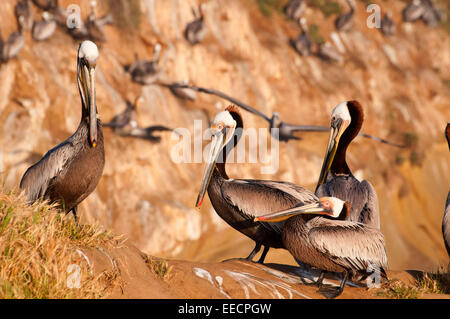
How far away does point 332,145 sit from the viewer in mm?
7547

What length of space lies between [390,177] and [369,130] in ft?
6.49

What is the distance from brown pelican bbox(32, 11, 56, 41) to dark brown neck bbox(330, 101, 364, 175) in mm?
11393

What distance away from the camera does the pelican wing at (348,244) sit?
532cm

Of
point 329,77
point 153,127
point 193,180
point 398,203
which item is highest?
point 329,77

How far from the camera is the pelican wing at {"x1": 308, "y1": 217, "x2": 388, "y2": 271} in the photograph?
5.32 metres

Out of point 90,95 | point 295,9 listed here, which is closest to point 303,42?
point 295,9

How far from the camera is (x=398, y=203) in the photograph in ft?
70.5

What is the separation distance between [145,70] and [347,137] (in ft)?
37.6

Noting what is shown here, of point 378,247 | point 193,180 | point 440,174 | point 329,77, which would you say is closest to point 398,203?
point 440,174

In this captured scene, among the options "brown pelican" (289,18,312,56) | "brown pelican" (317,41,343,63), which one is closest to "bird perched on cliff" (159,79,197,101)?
"brown pelican" (289,18,312,56)

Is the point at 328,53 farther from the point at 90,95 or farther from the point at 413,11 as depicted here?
the point at 90,95

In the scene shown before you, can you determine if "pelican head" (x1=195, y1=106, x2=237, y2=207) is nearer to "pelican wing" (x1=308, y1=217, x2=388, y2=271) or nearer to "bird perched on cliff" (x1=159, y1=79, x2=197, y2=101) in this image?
"pelican wing" (x1=308, y1=217, x2=388, y2=271)

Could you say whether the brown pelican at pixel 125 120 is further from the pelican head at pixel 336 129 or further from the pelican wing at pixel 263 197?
the pelican wing at pixel 263 197
